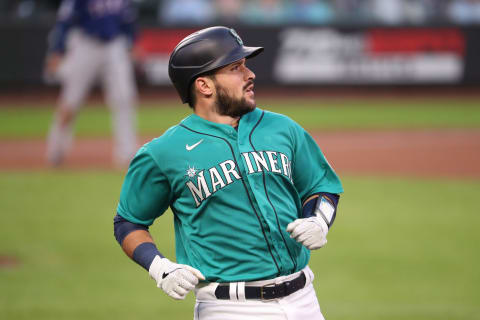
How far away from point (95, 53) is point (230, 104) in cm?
702

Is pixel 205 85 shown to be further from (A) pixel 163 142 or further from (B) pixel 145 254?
(B) pixel 145 254

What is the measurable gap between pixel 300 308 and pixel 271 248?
0.27m

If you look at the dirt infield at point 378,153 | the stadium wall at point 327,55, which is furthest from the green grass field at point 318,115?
the dirt infield at point 378,153

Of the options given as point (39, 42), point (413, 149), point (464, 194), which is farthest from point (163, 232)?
point (39, 42)

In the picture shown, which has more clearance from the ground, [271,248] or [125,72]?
[125,72]

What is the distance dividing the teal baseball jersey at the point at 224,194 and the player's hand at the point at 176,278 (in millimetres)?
156

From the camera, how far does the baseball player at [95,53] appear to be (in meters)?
9.58

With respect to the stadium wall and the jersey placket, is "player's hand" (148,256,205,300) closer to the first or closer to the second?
the jersey placket

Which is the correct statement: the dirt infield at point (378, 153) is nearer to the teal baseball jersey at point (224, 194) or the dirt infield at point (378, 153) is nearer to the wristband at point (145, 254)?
the teal baseball jersey at point (224, 194)

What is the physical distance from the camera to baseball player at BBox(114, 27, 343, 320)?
3035 millimetres

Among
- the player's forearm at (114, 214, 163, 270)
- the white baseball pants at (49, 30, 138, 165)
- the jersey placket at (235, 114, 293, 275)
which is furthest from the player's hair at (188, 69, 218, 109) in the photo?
the white baseball pants at (49, 30, 138, 165)

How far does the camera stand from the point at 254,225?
121 inches

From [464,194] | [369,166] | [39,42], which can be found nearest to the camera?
[464,194]

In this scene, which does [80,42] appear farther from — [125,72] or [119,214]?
[119,214]
